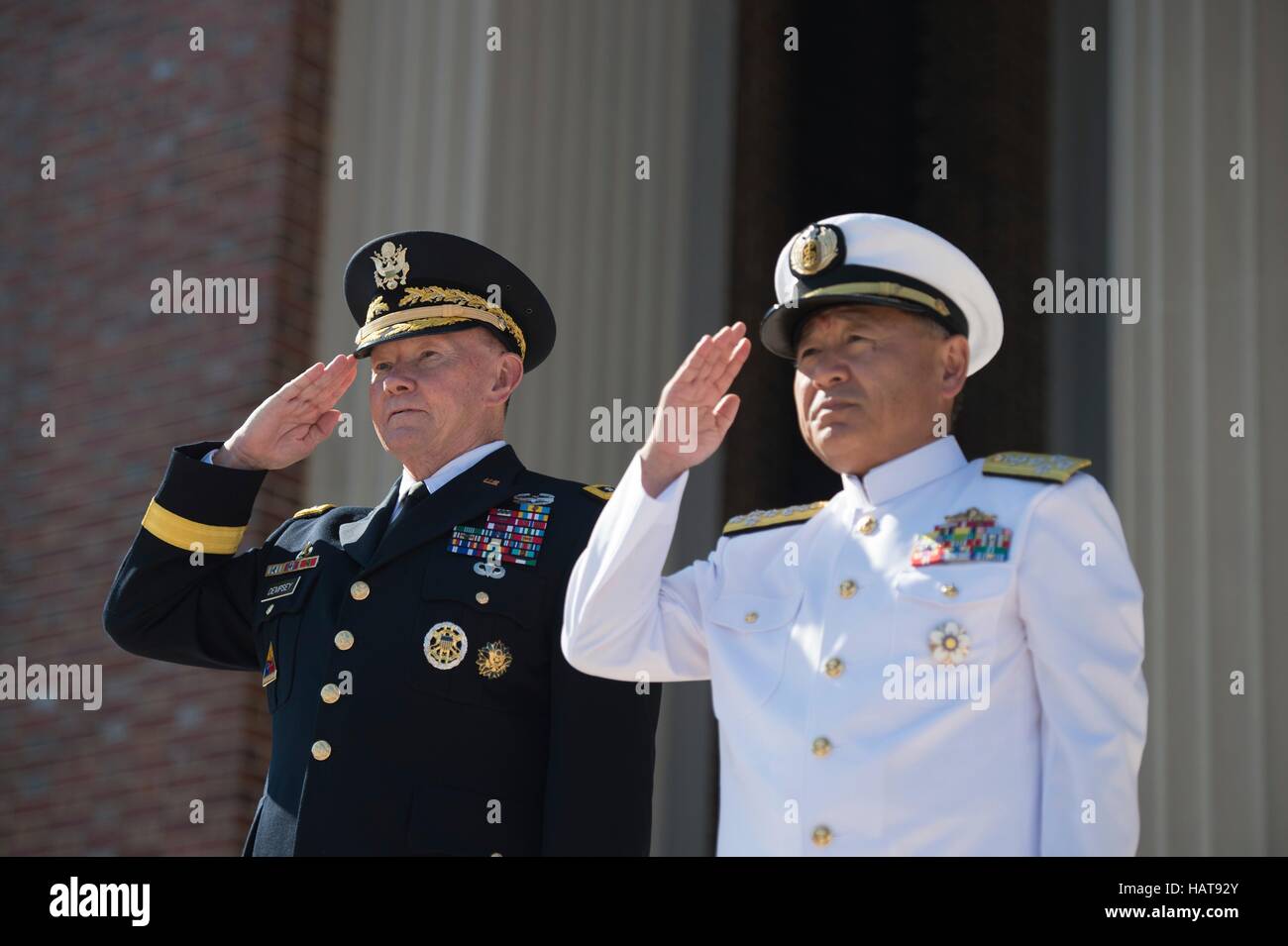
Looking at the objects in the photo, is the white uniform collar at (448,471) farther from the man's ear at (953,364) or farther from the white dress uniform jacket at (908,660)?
the man's ear at (953,364)

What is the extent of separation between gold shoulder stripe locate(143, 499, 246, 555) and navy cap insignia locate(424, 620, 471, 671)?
579mm

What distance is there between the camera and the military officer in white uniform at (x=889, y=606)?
3.52m

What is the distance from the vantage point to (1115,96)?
265 inches

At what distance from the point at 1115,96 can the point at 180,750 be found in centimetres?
336

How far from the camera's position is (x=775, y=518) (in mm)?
4047

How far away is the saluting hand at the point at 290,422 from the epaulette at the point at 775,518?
952 millimetres

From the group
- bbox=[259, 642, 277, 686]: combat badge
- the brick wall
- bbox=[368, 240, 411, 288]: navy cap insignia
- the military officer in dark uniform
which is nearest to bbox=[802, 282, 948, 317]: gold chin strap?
the military officer in dark uniform

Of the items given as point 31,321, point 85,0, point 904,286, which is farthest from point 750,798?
point 85,0

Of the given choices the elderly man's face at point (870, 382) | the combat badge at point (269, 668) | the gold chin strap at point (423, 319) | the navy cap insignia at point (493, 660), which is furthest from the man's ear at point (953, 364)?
the combat badge at point (269, 668)

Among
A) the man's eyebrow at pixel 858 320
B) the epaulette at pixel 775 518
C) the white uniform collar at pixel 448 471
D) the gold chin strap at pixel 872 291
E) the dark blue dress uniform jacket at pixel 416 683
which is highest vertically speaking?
the gold chin strap at pixel 872 291

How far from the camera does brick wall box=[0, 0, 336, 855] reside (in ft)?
21.8

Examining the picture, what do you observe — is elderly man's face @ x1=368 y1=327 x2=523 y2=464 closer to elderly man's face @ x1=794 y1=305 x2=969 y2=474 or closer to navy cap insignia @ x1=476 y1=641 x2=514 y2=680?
navy cap insignia @ x1=476 y1=641 x2=514 y2=680

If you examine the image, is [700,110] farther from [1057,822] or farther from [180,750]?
[1057,822]

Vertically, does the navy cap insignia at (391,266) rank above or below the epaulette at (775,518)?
above
